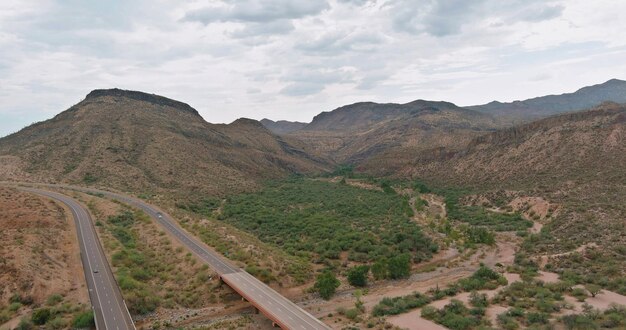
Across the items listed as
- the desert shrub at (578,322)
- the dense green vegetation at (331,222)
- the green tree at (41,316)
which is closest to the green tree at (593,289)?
the desert shrub at (578,322)

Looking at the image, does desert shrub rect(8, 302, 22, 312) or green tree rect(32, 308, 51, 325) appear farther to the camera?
desert shrub rect(8, 302, 22, 312)

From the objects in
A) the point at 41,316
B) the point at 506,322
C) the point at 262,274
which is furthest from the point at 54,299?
the point at 506,322

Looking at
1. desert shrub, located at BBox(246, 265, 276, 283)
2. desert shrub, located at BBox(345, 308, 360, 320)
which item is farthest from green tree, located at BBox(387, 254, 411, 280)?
desert shrub, located at BBox(246, 265, 276, 283)

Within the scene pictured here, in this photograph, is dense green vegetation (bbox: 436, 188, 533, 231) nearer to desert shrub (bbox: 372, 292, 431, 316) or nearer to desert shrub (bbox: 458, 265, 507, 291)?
desert shrub (bbox: 458, 265, 507, 291)

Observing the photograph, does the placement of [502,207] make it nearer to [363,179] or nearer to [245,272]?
[245,272]

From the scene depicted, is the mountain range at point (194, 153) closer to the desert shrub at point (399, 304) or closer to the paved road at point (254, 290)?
the paved road at point (254, 290)

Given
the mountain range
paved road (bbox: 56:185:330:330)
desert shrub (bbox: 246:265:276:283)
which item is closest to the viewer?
paved road (bbox: 56:185:330:330)
